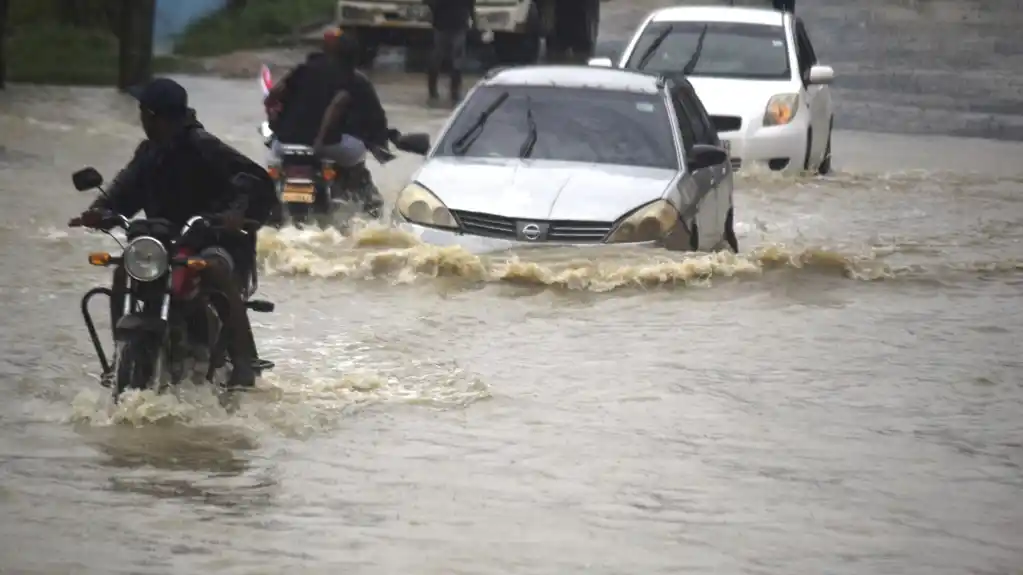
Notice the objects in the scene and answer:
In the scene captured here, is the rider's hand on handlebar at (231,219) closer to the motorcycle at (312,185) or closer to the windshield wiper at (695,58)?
the motorcycle at (312,185)

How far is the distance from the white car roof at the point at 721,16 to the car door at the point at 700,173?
6137 mm

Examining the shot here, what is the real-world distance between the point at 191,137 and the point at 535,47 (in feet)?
80.9

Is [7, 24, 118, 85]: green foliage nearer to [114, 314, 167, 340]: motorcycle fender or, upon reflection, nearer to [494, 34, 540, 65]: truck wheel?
[494, 34, 540, 65]: truck wheel

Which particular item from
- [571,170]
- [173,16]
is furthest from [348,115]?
[173,16]

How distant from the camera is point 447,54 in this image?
2791 cm

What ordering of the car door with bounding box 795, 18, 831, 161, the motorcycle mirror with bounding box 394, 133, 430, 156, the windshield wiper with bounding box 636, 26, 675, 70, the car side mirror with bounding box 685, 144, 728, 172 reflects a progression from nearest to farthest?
the motorcycle mirror with bounding box 394, 133, 430, 156 < the car side mirror with bounding box 685, 144, 728, 172 < the windshield wiper with bounding box 636, 26, 675, 70 < the car door with bounding box 795, 18, 831, 161

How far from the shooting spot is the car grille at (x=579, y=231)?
40.0 feet

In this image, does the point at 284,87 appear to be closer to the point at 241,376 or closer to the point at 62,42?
the point at 241,376

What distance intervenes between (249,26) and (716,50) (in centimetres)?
1758

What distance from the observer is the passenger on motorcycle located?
47.6 ft

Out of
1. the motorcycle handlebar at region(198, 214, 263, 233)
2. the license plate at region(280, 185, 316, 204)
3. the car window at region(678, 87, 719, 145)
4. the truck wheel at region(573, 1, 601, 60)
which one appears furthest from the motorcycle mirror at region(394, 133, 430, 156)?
the truck wheel at region(573, 1, 601, 60)

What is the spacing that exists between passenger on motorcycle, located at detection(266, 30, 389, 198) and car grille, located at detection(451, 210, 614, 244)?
222 centimetres

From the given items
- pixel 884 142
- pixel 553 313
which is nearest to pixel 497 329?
pixel 553 313

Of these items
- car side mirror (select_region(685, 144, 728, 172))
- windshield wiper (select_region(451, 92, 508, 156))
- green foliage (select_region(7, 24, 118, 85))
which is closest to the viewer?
car side mirror (select_region(685, 144, 728, 172))
